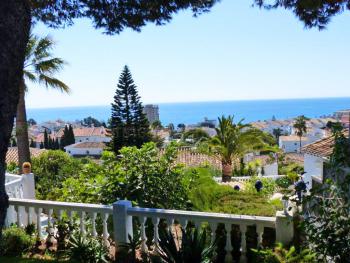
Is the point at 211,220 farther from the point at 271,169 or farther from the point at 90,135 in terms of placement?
the point at 90,135

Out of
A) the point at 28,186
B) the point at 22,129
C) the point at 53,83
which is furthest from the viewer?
the point at 53,83

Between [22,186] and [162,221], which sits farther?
[22,186]

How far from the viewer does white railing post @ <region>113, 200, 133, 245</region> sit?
4.69 meters

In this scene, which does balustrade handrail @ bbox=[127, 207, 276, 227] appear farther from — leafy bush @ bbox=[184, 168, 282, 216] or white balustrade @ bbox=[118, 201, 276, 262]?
leafy bush @ bbox=[184, 168, 282, 216]

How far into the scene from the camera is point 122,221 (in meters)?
4.71

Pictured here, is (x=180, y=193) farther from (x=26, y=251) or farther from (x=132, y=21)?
(x=132, y=21)

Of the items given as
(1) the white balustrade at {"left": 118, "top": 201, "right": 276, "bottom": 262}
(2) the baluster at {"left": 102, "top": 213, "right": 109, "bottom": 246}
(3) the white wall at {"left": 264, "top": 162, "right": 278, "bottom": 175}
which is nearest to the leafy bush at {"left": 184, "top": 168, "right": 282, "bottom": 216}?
(1) the white balustrade at {"left": 118, "top": 201, "right": 276, "bottom": 262}

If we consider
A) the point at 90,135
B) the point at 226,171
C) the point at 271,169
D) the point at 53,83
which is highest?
the point at 53,83

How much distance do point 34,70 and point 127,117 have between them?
1472 centimetres

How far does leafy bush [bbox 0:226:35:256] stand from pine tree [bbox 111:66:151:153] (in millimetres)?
21297

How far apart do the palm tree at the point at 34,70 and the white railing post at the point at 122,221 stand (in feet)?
29.6

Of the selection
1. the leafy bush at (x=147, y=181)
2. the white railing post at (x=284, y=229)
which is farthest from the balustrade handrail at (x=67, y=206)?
the white railing post at (x=284, y=229)

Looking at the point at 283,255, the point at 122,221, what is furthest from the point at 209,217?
the point at 122,221

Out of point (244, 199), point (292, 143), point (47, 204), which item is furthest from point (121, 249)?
point (292, 143)
